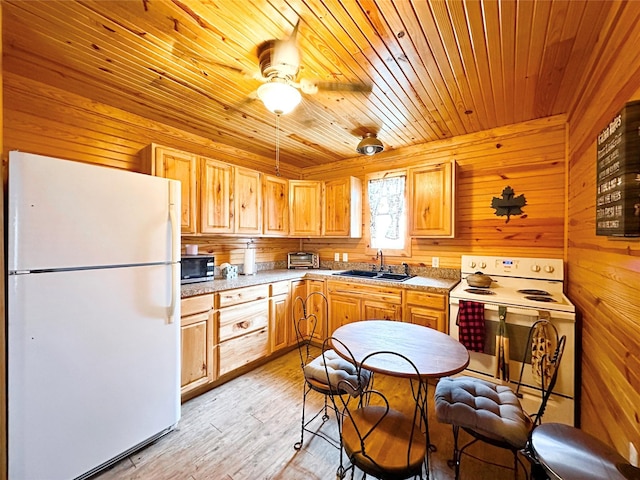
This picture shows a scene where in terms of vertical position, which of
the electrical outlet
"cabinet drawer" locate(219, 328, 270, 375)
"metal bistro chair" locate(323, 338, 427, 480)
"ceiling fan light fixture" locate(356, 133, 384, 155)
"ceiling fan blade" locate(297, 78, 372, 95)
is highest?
"ceiling fan blade" locate(297, 78, 372, 95)

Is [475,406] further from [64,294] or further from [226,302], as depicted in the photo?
[64,294]

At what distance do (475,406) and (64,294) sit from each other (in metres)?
2.23

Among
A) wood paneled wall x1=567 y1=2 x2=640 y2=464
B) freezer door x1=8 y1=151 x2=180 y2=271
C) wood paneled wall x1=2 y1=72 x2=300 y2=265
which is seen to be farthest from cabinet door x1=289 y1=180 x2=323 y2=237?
wood paneled wall x1=567 y1=2 x2=640 y2=464

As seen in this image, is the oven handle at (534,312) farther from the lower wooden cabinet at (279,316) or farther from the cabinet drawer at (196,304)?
the cabinet drawer at (196,304)

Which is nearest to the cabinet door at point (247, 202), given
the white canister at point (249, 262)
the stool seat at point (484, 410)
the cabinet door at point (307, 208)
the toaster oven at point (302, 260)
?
the white canister at point (249, 262)

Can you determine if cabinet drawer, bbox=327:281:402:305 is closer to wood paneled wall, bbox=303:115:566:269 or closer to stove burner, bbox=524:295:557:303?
wood paneled wall, bbox=303:115:566:269

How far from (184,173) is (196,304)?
4.01ft

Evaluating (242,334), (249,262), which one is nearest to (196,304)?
(242,334)

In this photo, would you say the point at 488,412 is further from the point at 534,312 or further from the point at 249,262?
the point at 249,262

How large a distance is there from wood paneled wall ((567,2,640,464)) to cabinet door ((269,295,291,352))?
250cm

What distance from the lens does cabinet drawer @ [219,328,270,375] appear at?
8.05ft

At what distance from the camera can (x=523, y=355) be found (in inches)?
75.9

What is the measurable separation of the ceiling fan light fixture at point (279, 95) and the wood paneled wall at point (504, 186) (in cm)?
199

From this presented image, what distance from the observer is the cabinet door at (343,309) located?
9.61ft
